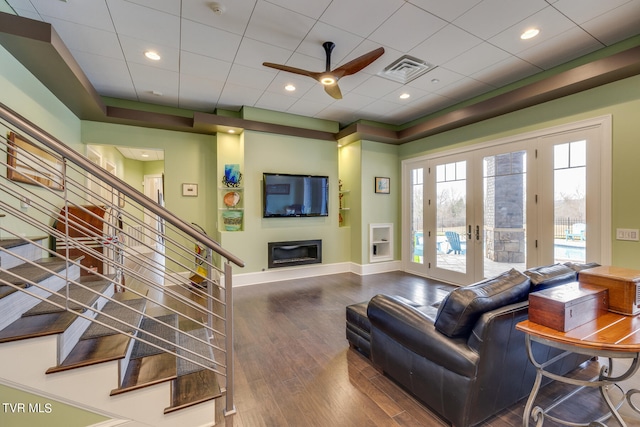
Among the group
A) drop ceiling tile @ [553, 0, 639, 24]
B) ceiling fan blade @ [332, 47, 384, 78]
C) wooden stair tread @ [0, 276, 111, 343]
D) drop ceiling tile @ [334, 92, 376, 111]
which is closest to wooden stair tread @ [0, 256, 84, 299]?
wooden stair tread @ [0, 276, 111, 343]

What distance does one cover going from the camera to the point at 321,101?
15.5 ft

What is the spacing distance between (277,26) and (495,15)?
2138 mm

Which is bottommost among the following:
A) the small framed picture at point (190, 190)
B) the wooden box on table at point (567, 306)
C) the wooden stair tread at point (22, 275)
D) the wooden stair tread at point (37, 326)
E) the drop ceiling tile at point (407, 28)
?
the wooden stair tread at point (37, 326)

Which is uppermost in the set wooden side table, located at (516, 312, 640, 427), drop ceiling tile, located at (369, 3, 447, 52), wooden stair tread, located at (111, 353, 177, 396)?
drop ceiling tile, located at (369, 3, 447, 52)

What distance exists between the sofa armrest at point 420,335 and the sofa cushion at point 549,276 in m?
0.69

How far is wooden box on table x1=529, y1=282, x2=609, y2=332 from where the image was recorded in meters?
1.44

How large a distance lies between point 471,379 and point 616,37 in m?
3.95

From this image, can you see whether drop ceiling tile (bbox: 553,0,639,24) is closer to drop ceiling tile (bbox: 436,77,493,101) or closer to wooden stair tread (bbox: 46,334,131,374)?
drop ceiling tile (bbox: 436,77,493,101)

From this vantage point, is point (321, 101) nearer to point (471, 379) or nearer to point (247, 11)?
point (247, 11)

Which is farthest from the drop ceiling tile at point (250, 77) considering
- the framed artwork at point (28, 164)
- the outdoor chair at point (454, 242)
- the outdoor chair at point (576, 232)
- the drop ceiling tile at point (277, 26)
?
the outdoor chair at point (576, 232)

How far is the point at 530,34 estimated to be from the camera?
114 inches

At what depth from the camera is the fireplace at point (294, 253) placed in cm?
523

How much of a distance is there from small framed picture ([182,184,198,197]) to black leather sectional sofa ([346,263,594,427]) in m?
4.47

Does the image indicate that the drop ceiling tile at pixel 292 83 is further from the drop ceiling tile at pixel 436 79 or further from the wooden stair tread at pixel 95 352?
the wooden stair tread at pixel 95 352
